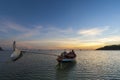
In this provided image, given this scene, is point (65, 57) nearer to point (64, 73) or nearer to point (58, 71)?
point (58, 71)

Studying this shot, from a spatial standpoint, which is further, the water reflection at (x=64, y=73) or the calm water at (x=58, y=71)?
the water reflection at (x=64, y=73)

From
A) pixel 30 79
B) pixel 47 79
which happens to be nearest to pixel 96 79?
pixel 47 79

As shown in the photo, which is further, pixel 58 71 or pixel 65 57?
pixel 65 57

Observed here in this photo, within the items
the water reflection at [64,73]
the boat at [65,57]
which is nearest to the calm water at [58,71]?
the water reflection at [64,73]

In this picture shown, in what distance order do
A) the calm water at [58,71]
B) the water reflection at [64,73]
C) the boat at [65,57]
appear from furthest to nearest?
the boat at [65,57], the water reflection at [64,73], the calm water at [58,71]

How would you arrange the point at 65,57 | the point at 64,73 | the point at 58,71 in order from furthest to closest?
the point at 65,57
the point at 58,71
the point at 64,73

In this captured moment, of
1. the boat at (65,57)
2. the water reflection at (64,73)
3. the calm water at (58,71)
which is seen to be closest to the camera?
the calm water at (58,71)

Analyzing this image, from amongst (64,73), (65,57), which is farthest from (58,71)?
(65,57)

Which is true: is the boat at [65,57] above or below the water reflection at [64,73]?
above

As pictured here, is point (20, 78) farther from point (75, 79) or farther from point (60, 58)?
point (60, 58)

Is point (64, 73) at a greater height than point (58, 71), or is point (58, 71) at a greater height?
point (58, 71)

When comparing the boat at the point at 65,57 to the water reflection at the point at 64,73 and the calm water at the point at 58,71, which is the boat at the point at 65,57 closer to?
the calm water at the point at 58,71

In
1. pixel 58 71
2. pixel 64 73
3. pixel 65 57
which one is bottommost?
pixel 64 73

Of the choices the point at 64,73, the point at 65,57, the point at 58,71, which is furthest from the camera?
the point at 65,57
